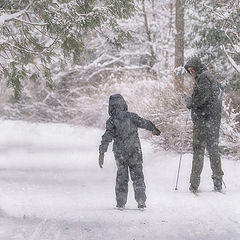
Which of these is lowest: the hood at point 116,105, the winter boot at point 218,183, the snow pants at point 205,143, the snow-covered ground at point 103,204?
the snow-covered ground at point 103,204

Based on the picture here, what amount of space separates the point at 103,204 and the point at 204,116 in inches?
84.8

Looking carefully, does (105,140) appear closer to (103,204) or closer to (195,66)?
(103,204)

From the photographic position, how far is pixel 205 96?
29.0 feet

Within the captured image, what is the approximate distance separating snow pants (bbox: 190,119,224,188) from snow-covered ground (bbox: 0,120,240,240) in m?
0.33

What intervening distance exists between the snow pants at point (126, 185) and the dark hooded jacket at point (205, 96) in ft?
5.14

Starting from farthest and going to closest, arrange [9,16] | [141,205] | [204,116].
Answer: [9,16] → [204,116] → [141,205]

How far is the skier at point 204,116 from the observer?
8.91 m

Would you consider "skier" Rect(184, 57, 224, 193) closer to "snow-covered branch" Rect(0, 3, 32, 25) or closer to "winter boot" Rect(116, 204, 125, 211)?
"winter boot" Rect(116, 204, 125, 211)

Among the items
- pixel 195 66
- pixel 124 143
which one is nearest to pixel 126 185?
pixel 124 143

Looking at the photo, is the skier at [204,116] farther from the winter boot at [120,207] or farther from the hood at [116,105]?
the winter boot at [120,207]

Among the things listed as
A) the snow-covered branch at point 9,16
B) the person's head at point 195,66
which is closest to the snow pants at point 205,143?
the person's head at point 195,66

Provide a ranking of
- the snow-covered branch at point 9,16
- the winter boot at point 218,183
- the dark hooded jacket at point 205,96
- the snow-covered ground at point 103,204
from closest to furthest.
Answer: the snow-covered ground at point 103,204, the dark hooded jacket at point 205,96, the winter boot at point 218,183, the snow-covered branch at point 9,16

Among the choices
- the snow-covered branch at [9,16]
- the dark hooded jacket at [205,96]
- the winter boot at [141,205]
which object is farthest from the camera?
the snow-covered branch at [9,16]


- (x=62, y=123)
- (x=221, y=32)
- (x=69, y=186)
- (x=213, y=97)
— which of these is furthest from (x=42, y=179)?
(x=62, y=123)
